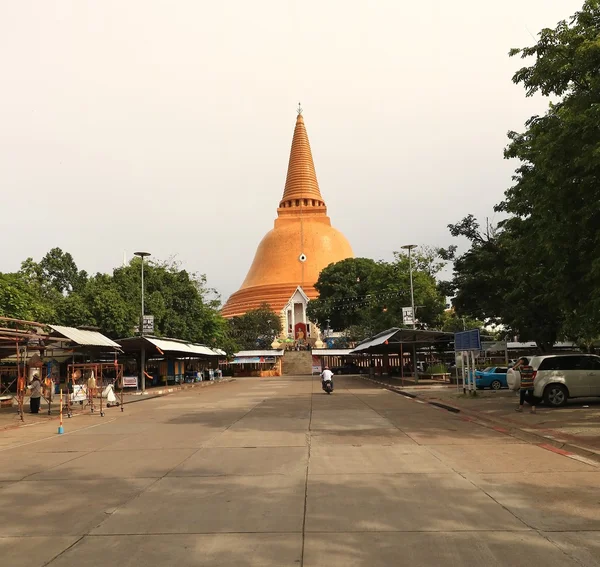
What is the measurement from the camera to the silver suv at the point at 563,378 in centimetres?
1703

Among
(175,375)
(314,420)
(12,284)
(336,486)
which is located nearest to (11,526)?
(336,486)

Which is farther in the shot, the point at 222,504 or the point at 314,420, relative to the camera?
the point at 314,420

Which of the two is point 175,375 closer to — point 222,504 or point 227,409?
point 227,409

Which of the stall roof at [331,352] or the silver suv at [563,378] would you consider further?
the stall roof at [331,352]

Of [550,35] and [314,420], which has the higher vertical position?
[550,35]

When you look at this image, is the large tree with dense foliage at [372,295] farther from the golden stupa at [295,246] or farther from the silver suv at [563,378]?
the silver suv at [563,378]

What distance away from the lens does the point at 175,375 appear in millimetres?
44062

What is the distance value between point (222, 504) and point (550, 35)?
12.6 meters

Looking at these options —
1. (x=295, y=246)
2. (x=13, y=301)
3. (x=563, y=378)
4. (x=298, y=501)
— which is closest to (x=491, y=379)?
(x=563, y=378)

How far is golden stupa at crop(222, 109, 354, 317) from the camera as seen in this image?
79.6 m

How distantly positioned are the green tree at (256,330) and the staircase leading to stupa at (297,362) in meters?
3.78

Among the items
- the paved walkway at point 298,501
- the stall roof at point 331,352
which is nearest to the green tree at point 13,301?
the paved walkway at point 298,501

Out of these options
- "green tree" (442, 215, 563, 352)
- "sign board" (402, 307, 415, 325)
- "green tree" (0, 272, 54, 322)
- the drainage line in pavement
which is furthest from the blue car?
"green tree" (0, 272, 54, 322)

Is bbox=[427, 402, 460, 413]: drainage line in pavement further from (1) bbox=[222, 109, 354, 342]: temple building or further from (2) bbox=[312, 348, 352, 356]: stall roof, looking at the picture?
(1) bbox=[222, 109, 354, 342]: temple building
